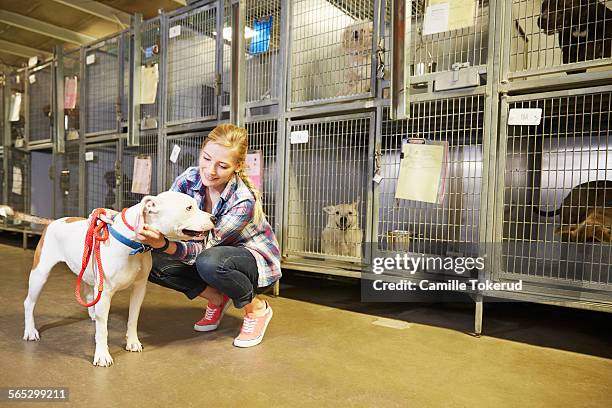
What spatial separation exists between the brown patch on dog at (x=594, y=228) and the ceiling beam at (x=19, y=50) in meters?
7.89

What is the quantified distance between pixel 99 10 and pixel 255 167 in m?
4.09

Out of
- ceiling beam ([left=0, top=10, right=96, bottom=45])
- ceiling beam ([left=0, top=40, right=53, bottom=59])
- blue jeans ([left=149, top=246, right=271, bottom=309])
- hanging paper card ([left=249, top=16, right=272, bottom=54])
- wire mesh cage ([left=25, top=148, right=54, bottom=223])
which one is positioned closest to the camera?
blue jeans ([left=149, top=246, right=271, bottom=309])

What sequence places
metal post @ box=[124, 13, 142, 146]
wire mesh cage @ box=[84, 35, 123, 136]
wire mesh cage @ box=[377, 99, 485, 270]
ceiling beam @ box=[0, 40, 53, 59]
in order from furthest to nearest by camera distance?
ceiling beam @ box=[0, 40, 53, 59] → wire mesh cage @ box=[84, 35, 123, 136] → metal post @ box=[124, 13, 142, 146] → wire mesh cage @ box=[377, 99, 485, 270]

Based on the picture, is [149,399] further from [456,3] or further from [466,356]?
[456,3]

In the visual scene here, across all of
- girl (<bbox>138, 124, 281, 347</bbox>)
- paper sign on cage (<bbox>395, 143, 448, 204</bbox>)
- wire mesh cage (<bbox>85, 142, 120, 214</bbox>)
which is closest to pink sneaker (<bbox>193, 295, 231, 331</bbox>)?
girl (<bbox>138, 124, 281, 347</bbox>)

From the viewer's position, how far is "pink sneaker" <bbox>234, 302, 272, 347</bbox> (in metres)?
1.87

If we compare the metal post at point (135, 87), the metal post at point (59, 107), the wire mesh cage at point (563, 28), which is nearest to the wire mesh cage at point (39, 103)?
the metal post at point (59, 107)

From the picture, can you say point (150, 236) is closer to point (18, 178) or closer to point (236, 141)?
point (236, 141)

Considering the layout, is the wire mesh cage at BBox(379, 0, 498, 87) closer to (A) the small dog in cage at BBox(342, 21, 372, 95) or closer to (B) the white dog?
(A) the small dog in cage at BBox(342, 21, 372, 95)

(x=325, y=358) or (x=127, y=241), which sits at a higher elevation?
(x=127, y=241)

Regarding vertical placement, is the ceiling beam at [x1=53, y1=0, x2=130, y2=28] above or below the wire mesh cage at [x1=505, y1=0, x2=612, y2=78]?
above

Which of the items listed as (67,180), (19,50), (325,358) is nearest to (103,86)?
(67,180)

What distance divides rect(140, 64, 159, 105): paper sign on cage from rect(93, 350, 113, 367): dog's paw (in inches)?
96.3

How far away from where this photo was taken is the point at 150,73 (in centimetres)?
353
